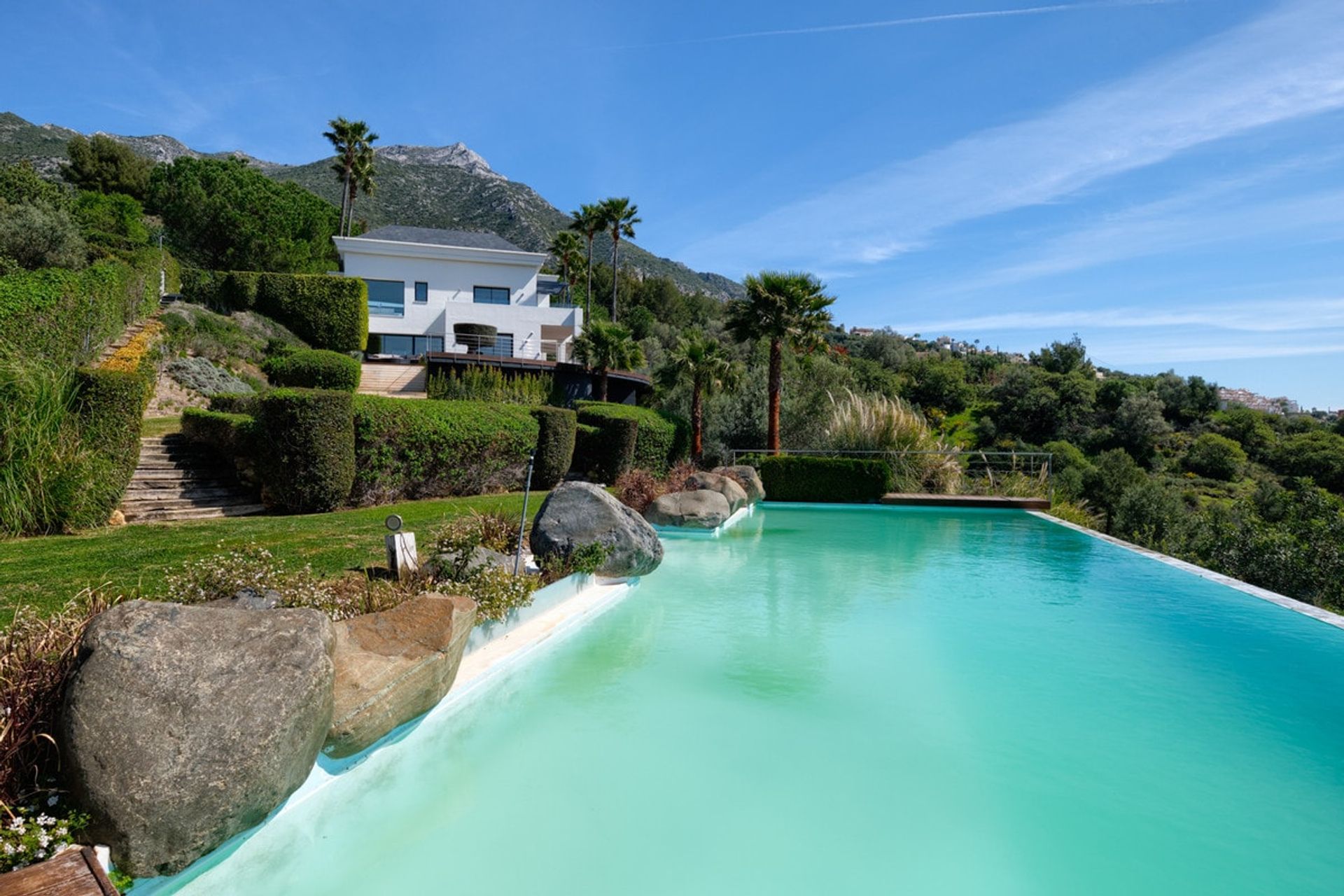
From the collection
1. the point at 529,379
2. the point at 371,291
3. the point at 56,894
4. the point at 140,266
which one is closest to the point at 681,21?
the point at 56,894

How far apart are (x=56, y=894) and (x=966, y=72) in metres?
14.0

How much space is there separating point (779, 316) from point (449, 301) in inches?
732

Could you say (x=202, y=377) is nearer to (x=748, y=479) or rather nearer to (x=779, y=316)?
(x=748, y=479)

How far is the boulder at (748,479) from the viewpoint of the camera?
65.0 ft

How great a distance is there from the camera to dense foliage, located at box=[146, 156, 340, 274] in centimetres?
3734

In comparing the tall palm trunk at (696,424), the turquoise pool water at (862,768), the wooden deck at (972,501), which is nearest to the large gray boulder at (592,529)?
the turquoise pool water at (862,768)

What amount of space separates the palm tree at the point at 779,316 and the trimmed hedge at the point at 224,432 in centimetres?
1519

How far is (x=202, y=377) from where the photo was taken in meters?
19.4

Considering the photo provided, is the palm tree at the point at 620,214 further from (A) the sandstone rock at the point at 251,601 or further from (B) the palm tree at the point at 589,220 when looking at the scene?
(A) the sandstone rock at the point at 251,601

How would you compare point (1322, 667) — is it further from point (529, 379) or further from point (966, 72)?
point (529, 379)

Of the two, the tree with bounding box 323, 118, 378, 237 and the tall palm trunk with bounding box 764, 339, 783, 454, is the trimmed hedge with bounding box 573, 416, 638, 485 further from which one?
the tree with bounding box 323, 118, 378, 237

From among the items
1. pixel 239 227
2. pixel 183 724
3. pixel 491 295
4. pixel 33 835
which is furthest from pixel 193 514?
pixel 239 227

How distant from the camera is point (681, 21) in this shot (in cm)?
1205

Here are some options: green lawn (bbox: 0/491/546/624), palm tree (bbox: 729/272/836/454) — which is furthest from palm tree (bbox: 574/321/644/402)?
green lawn (bbox: 0/491/546/624)
